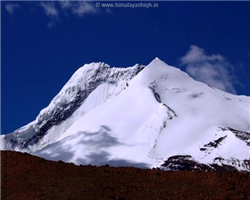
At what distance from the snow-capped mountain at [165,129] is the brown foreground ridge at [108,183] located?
62.6 meters

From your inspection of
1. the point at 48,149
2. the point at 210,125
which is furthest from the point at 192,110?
the point at 48,149

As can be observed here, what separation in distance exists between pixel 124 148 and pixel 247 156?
81.0 feet

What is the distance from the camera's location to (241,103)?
11444cm

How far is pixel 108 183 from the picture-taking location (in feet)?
57.0

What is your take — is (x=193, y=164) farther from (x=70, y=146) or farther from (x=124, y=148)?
(x=70, y=146)

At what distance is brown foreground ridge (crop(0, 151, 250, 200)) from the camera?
643 inches

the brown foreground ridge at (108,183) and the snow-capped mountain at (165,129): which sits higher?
the snow-capped mountain at (165,129)

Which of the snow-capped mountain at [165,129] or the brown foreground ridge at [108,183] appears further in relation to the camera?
the snow-capped mountain at [165,129]

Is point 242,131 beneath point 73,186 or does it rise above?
above

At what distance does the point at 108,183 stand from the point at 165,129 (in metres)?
84.8

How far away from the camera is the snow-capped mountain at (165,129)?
86.9 metres

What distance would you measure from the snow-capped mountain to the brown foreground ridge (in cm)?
6255

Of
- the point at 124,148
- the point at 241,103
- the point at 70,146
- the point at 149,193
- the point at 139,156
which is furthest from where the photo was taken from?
the point at 241,103

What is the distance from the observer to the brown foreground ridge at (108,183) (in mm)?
16322
